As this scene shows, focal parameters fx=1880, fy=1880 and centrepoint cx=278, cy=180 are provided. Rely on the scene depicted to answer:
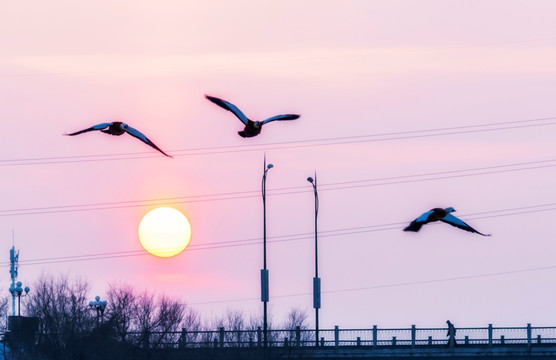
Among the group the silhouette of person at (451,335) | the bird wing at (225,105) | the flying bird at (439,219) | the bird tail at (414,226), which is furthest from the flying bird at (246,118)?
the silhouette of person at (451,335)

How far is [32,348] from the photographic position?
9738 centimetres

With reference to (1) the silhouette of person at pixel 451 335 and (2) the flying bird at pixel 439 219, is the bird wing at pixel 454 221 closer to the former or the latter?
(2) the flying bird at pixel 439 219

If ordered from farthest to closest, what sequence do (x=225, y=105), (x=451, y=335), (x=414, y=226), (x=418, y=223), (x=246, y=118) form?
1. (x=451, y=335)
2. (x=246, y=118)
3. (x=225, y=105)
4. (x=418, y=223)
5. (x=414, y=226)

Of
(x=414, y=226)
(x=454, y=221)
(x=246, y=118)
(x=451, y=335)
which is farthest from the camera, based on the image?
(x=451, y=335)

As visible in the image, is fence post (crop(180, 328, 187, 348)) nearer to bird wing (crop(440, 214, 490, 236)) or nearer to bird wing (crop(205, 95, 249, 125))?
bird wing (crop(205, 95, 249, 125))

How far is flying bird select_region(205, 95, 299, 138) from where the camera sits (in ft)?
173

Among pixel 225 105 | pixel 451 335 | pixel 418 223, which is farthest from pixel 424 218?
pixel 451 335

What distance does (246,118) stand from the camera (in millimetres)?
55031

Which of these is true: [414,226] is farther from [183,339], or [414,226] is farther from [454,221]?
[183,339]

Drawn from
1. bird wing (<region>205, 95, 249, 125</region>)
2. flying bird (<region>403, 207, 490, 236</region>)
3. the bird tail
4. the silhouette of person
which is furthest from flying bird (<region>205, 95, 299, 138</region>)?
the silhouette of person

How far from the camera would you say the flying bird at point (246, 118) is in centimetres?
5259

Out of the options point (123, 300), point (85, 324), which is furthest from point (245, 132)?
point (123, 300)

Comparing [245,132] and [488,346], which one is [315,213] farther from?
[245,132]

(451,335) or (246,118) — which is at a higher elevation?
(246,118)
